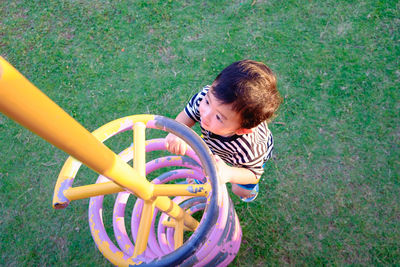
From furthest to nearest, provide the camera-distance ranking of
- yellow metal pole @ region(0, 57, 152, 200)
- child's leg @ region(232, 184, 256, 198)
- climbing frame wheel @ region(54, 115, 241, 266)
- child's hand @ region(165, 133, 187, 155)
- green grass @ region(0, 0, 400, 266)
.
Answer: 1. green grass @ region(0, 0, 400, 266)
2. child's leg @ region(232, 184, 256, 198)
3. child's hand @ region(165, 133, 187, 155)
4. climbing frame wheel @ region(54, 115, 241, 266)
5. yellow metal pole @ region(0, 57, 152, 200)

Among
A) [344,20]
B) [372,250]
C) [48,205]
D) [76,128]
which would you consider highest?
[76,128]

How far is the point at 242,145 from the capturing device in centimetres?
179

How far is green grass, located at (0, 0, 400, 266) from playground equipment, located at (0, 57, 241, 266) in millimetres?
1319

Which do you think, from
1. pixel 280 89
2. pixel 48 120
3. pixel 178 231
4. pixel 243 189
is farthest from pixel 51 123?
pixel 280 89

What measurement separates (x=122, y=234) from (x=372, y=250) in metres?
2.19

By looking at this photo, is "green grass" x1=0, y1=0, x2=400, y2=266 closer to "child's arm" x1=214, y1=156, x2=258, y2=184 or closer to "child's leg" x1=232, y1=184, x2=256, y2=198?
"child's leg" x1=232, y1=184, x2=256, y2=198

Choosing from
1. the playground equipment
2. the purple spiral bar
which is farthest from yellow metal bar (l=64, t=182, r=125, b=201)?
the purple spiral bar

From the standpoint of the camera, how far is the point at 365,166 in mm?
2803

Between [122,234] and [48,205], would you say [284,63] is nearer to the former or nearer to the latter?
[122,234]

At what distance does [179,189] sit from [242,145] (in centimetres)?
67

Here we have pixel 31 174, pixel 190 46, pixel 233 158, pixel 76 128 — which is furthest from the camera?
pixel 190 46

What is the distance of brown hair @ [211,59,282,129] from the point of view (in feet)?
4.84

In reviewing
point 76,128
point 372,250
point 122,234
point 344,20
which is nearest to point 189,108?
point 122,234

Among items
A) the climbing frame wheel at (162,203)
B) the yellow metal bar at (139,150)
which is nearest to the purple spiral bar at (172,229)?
the climbing frame wheel at (162,203)
